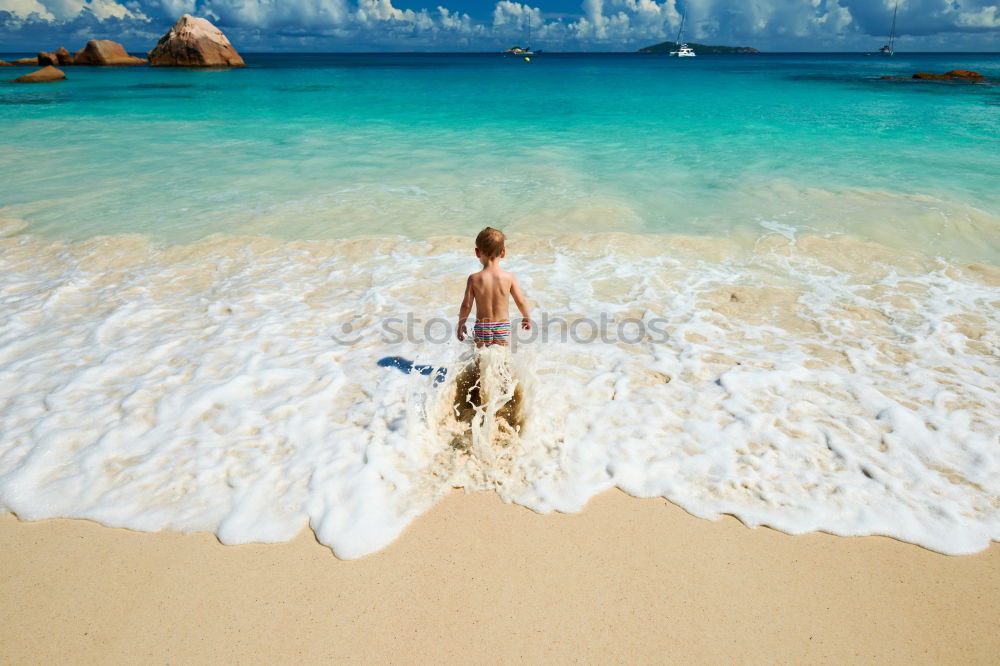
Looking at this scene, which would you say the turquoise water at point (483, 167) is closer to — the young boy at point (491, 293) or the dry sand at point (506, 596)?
the young boy at point (491, 293)

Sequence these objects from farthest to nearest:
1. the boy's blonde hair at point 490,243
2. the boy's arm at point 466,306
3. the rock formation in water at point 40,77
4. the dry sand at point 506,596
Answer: the rock formation in water at point 40,77 → the boy's arm at point 466,306 → the boy's blonde hair at point 490,243 → the dry sand at point 506,596

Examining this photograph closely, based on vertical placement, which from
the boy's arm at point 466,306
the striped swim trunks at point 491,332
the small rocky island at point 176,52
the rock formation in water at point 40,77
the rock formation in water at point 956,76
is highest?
the small rocky island at point 176,52

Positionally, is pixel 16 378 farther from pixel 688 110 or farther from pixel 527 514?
pixel 688 110

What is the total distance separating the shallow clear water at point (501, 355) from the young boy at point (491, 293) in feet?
0.90

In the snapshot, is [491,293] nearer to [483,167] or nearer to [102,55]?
[483,167]

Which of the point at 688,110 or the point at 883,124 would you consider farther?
the point at 688,110

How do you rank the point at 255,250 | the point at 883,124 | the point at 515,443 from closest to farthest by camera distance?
the point at 515,443 < the point at 255,250 < the point at 883,124

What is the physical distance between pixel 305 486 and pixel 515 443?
1.53m

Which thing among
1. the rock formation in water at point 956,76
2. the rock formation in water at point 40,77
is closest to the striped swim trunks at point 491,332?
the rock formation in water at point 956,76

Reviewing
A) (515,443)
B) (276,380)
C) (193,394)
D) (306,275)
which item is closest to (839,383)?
(515,443)

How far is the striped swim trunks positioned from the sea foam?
0.55 ft

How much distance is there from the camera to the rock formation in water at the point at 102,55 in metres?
65.1

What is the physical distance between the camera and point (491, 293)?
4422mm

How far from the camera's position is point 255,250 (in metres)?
8.60
